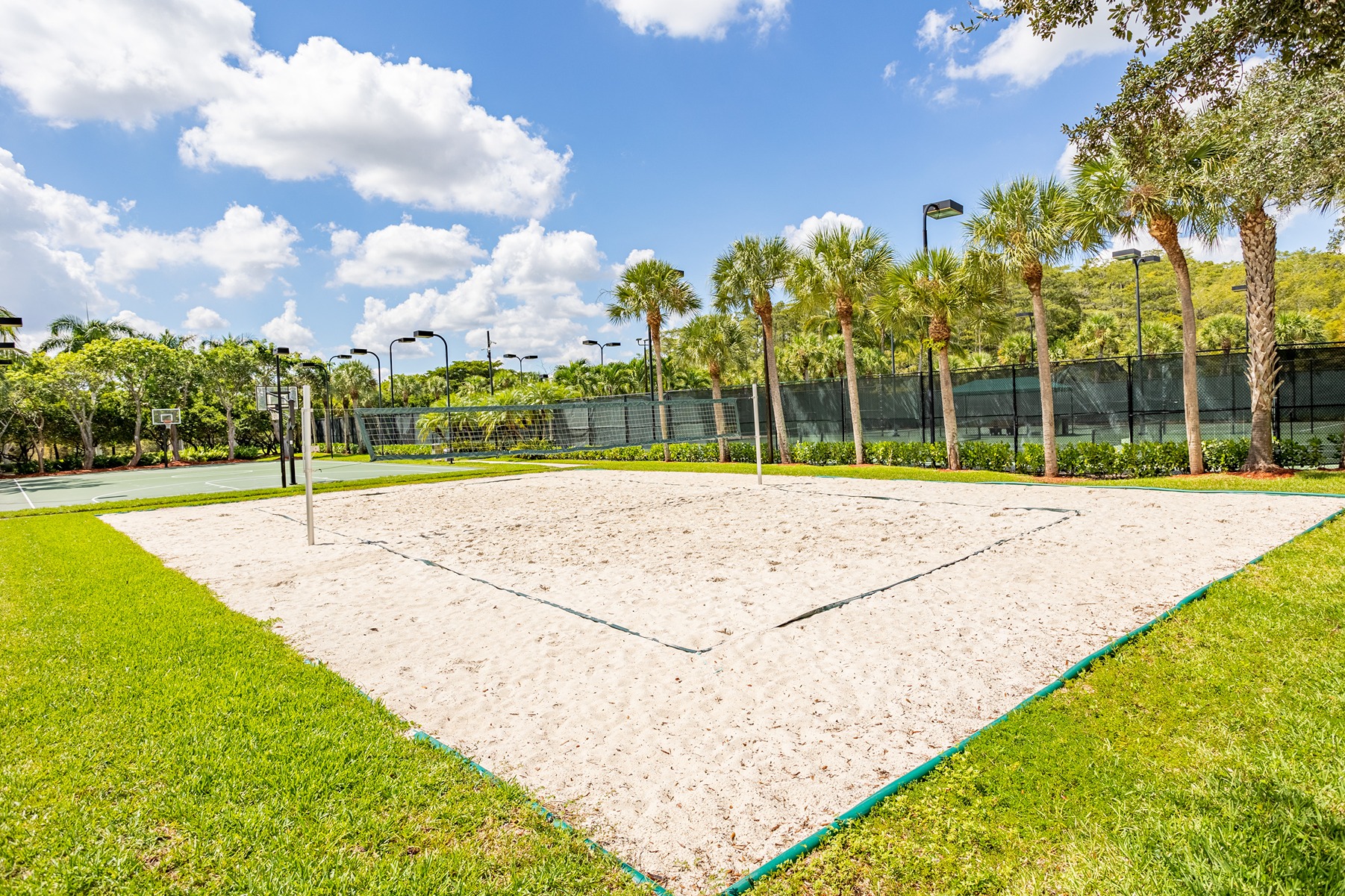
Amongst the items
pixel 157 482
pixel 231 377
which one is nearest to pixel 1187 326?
pixel 157 482

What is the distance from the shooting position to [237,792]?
2.90m

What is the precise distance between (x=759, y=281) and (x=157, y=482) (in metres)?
22.6

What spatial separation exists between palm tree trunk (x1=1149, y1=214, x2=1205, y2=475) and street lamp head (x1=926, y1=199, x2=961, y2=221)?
486 cm

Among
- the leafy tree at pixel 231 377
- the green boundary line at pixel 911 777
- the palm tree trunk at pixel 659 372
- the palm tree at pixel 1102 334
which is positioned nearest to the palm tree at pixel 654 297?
the palm tree trunk at pixel 659 372

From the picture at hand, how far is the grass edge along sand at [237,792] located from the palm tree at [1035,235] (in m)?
13.7

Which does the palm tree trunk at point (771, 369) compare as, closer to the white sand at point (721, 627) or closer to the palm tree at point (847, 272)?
the palm tree at point (847, 272)

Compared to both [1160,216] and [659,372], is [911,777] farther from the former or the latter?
[659,372]

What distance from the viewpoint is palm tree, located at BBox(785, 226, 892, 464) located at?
17969mm

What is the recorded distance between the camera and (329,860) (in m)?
2.46

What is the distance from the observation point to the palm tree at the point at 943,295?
15.8 meters

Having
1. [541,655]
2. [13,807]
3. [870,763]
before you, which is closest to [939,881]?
[870,763]

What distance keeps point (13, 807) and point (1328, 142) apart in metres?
8.65

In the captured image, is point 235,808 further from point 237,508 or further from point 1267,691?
point 237,508

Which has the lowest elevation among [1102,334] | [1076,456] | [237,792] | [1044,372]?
[237,792]
